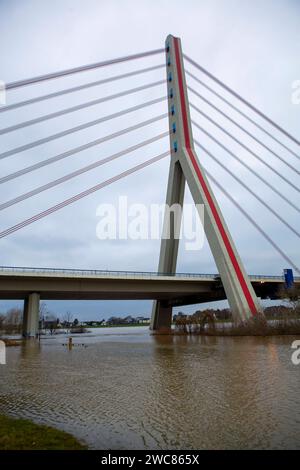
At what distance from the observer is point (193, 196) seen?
37125 mm

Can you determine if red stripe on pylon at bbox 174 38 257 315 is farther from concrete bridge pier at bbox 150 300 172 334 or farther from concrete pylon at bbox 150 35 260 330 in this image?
concrete bridge pier at bbox 150 300 172 334

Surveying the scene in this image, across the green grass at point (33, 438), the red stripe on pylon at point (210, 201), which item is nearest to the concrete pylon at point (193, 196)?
the red stripe on pylon at point (210, 201)

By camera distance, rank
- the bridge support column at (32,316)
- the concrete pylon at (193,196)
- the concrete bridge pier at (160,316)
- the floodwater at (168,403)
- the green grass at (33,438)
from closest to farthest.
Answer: the green grass at (33,438)
the floodwater at (168,403)
the concrete pylon at (193,196)
the bridge support column at (32,316)
the concrete bridge pier at (160,316)

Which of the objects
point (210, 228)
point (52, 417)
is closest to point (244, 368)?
point (52, 417)

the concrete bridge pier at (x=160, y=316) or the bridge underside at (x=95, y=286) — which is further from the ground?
the bridge underside at (x=95, y=286)

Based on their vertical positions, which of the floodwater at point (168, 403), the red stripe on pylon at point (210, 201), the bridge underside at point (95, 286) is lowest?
the floodwater at point (168, 403)

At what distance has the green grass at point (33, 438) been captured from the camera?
5.34m

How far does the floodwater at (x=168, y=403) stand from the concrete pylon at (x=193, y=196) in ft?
64.2

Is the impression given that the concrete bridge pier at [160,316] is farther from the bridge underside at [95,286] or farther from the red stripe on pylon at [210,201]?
the red stripe on pylon at [210,201]

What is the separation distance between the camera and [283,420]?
688 cm

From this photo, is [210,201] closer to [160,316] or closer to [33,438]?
[160,316]

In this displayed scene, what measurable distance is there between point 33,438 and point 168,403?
378cm

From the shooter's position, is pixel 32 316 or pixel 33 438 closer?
pixel 33 438

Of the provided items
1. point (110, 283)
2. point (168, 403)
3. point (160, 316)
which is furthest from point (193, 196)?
Result: point (168, 403)
